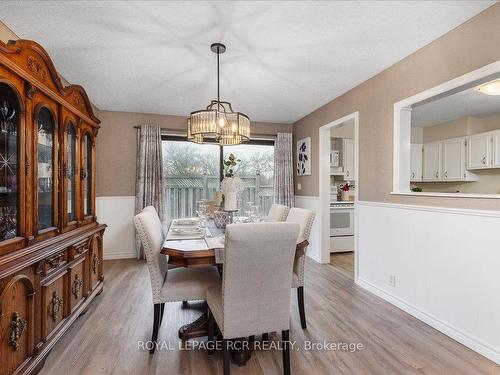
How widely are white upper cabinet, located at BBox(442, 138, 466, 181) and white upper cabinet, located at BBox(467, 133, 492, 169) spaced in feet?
0.38

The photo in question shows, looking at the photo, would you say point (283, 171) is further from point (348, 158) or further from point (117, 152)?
point (117, 152)

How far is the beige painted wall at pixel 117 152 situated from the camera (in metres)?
4.29

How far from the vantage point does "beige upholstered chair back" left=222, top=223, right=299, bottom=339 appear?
140 cm

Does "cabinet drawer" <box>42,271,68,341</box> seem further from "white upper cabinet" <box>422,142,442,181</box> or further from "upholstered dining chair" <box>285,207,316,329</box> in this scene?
A: "white upper cabinet" <box>422,142,442,181</box>

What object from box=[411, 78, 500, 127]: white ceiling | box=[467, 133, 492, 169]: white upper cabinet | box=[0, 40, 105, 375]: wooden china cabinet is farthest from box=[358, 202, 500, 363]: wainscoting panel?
box=[0, 40, 105, 375]: wooden china cabinet

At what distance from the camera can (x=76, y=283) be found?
88.4 inches

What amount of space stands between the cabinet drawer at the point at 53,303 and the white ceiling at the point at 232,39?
195 cm

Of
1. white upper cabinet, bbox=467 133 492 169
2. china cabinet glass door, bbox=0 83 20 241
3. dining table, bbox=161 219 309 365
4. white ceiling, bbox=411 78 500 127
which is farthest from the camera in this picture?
white upper cabinet, bbox=467 133 492 169

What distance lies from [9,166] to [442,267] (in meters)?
3.21

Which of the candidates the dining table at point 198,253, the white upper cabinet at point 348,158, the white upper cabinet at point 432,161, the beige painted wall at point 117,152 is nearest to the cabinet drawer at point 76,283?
the dining table at point 198,253

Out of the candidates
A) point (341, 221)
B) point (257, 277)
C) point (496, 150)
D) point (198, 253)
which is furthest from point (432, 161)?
point (198, 253)

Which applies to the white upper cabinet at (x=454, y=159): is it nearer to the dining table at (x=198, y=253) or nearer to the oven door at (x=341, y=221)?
the oven door at (x=341, y=221)

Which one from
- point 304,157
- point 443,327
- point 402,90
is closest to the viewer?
point 443,327

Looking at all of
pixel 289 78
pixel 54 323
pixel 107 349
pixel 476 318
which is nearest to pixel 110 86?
pixel 289 78
